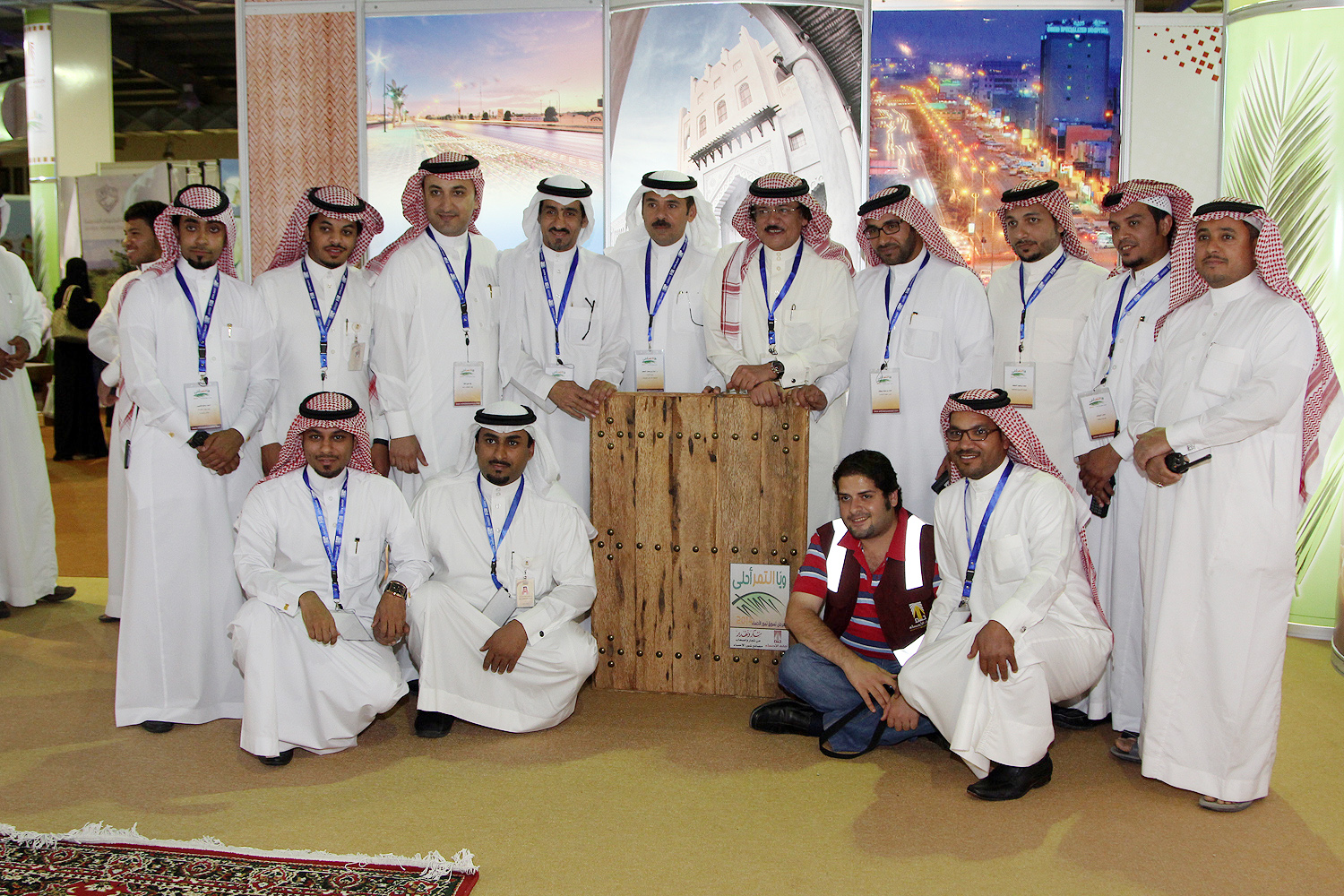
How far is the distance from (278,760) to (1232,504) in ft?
10.1

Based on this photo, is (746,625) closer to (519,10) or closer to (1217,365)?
(1217,365)

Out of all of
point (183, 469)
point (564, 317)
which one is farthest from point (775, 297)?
point (183, 469)

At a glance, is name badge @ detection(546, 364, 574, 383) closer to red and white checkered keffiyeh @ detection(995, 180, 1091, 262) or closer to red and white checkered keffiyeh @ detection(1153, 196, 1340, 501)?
red and white checkered keffiyeh @ detection(995, 180, 1091, 262)

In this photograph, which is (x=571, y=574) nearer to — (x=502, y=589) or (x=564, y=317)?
(x=502, y=589)

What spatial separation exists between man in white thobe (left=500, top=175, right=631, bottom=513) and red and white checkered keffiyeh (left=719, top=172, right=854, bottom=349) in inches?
18.6

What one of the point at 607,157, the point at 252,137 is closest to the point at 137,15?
the point at 252,137

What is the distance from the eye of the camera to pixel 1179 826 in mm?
3160

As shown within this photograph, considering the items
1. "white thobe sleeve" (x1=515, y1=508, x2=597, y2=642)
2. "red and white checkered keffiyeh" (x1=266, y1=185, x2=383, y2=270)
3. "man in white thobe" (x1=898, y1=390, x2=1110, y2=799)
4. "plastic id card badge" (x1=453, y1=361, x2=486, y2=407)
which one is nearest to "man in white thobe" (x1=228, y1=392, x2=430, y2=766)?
"white thobe sleeve" (x1=515, y1=508, x2=597, y2=642)

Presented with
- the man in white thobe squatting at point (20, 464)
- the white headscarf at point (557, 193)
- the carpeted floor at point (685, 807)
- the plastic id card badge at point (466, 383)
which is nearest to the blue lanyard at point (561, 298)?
the white headscarf at point (557, 193)

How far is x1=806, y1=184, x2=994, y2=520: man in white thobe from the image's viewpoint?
4.38 m

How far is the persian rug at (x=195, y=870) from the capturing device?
8.88ft

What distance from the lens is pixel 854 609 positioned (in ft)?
12.7

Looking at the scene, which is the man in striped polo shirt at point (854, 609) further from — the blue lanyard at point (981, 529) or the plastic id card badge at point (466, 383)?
the plastic id card badge at point (466, 383)

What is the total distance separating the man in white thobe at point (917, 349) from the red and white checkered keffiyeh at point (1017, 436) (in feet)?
2.35
